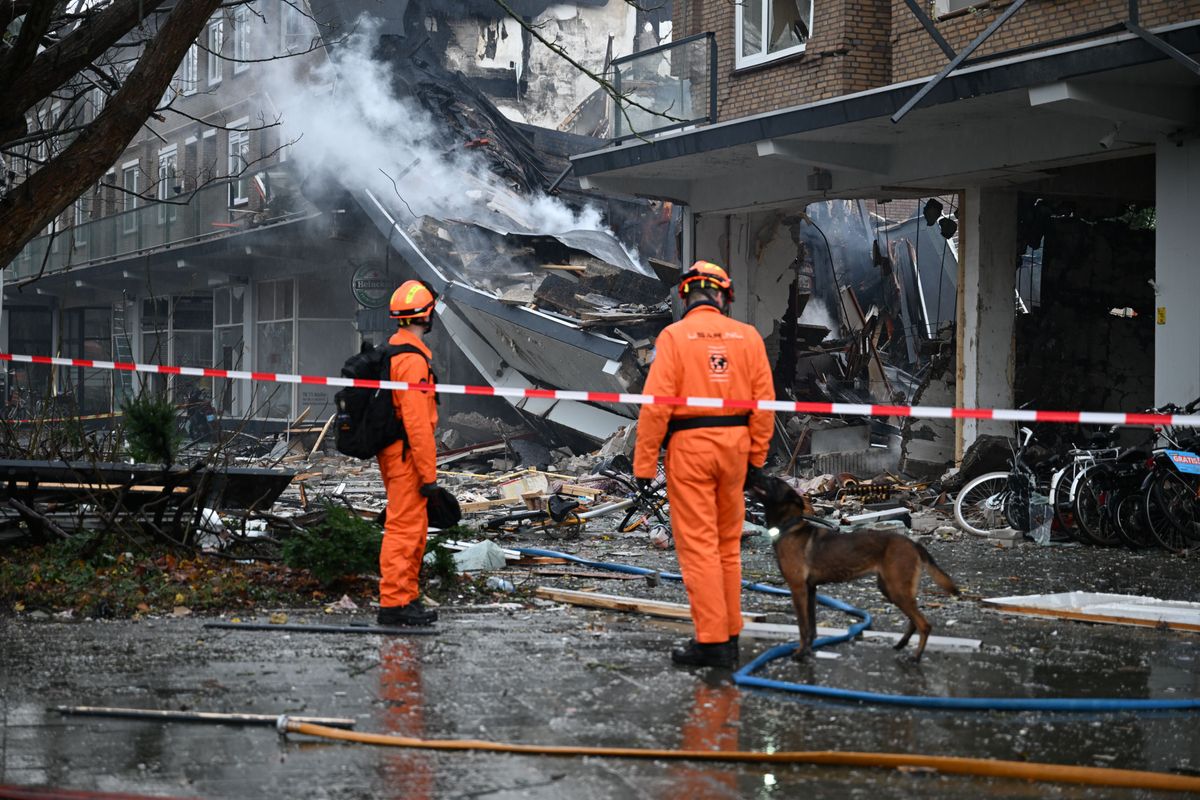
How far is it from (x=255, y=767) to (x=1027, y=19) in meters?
12.6

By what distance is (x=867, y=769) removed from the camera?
15.8 feet

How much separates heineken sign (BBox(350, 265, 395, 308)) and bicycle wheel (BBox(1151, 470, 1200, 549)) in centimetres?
1813

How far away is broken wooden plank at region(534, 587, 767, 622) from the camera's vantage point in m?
8.03

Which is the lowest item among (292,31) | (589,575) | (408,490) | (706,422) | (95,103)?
(589,575)

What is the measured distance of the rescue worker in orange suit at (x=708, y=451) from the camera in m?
6.54

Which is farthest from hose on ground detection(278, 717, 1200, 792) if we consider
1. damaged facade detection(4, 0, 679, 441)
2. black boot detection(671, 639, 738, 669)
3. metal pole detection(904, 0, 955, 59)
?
damaged facade detection(4, 0, 679, 441)

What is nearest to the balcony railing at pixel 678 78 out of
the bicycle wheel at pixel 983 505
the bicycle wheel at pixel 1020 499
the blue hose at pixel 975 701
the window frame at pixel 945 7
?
the window frame at pixel 945 7

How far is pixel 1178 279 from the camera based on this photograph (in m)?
13.4

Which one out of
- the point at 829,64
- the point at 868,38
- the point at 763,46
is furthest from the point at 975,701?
the point at 763,46

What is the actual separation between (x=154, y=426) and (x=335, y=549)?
2.06 meters

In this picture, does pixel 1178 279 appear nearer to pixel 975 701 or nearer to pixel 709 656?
pixel 709 656

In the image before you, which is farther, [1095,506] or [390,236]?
[390,236]

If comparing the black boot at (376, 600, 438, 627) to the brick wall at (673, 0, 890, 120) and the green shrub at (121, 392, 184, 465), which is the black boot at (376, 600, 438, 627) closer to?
the green shrub at (121, 392, 184, 465)

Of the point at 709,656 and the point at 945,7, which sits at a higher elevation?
the point at 945,7
